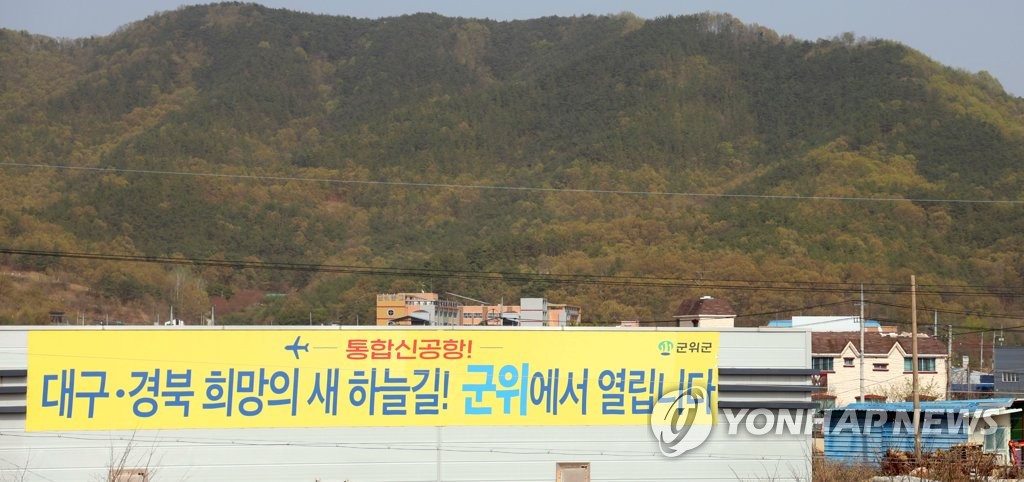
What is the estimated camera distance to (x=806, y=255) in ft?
463

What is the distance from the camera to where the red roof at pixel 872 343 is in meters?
91.5

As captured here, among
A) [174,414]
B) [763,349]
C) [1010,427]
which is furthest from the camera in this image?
[1010,427]

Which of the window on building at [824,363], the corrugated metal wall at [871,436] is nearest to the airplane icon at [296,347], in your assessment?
the corrugated metal wall at [871,436]

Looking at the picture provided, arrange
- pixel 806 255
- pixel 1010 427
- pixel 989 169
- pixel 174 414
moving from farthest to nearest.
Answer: pixel 989 169, pixel 806 255, pixel 1010 427, pixel 174 414

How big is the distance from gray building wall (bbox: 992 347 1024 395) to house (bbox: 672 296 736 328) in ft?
92.9

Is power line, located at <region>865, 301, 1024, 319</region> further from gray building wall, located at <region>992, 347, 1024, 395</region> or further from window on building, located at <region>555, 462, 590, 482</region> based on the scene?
window on building, located at <region>555, 462, 590, 482</region>

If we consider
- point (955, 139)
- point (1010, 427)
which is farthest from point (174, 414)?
point (955, 139)

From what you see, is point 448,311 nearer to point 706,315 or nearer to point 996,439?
point 706,315

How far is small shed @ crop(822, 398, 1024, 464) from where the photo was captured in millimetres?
49281

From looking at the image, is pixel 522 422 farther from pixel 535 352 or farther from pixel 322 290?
pixel 322 290

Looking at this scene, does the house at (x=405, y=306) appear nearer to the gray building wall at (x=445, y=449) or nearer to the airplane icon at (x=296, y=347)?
the gray building wall at (x=445, y=449)

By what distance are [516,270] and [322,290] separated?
26031mm

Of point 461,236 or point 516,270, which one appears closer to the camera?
point 516,270
